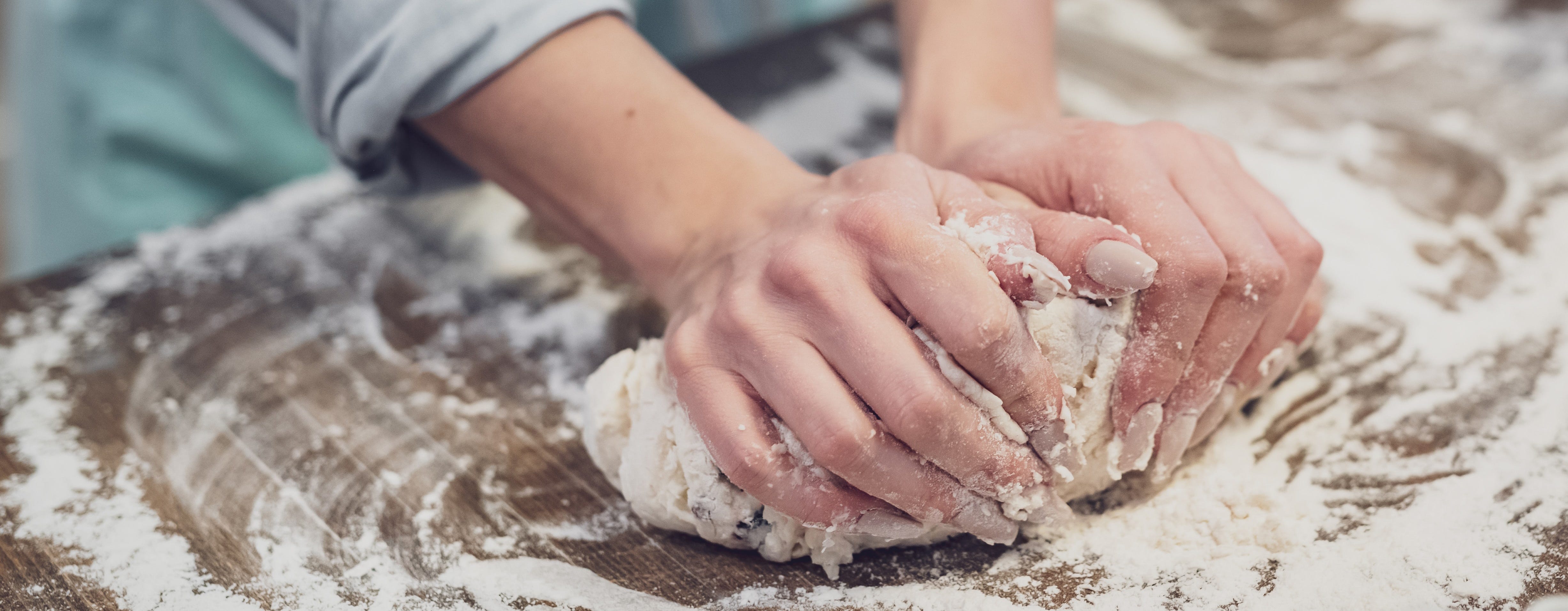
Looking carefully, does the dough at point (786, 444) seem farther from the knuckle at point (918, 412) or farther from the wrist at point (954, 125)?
the wrist at point (954, 125)

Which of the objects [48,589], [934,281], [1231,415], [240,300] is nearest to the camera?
[934,281]

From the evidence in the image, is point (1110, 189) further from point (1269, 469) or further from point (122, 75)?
point (122, 75)

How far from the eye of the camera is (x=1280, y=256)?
0.75 metres

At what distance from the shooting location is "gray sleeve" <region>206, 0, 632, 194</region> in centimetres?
87

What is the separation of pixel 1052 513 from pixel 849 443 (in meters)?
0.19

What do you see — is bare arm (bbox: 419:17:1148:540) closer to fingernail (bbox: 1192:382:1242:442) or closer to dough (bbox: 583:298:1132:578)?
dough (bbox: 583:298:1132:578)

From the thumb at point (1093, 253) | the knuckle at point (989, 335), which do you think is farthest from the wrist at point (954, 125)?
the knuckle at point (989, 335)

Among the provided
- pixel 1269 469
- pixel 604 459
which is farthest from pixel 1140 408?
pixel 604 459

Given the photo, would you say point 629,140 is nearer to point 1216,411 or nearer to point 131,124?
point 1216,411

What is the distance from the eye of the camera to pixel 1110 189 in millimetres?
767

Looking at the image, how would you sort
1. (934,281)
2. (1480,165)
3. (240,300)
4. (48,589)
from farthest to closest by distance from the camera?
(1480,165)
(240,300)
(48,589)
(934,281)

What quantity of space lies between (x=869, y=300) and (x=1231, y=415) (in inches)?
15.7

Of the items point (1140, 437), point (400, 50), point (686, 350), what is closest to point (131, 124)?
point (400, 50)

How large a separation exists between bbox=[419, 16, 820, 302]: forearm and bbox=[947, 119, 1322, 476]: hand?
0.76 feet
